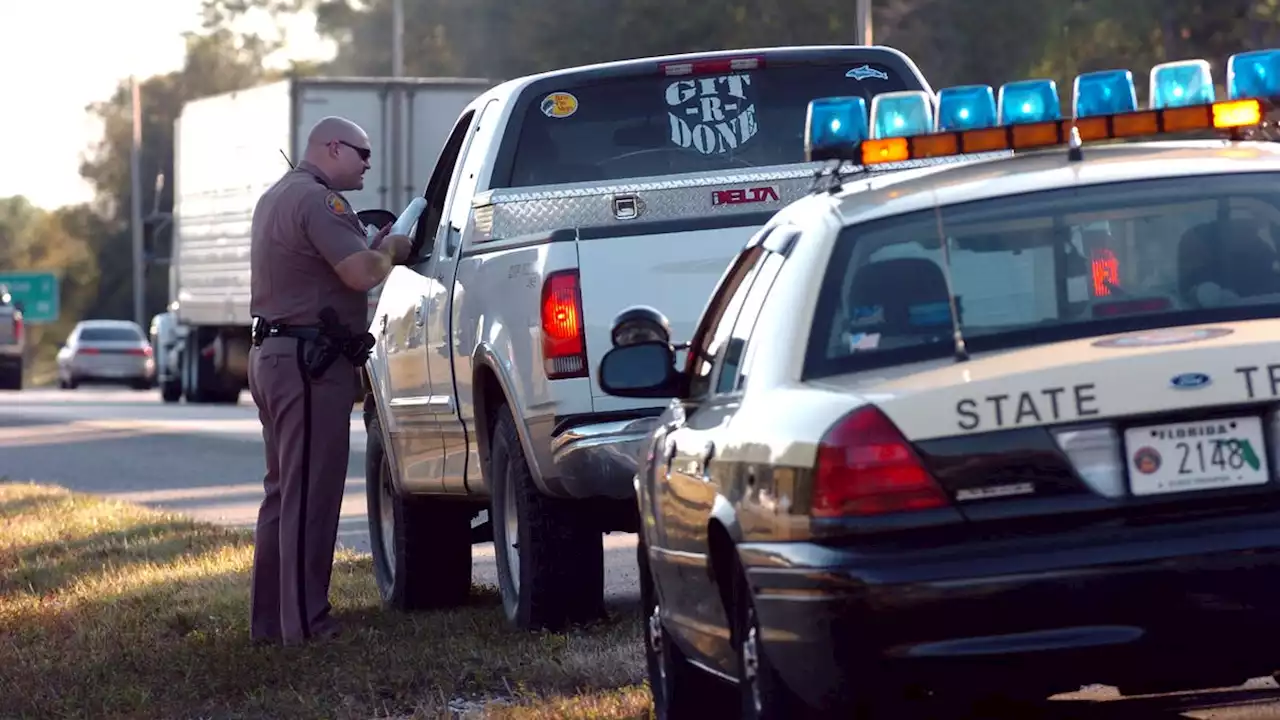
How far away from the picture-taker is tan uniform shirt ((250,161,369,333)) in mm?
9227

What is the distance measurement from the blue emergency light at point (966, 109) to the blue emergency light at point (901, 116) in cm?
23

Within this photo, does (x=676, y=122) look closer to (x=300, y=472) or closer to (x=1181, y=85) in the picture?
(x=300, y=472)

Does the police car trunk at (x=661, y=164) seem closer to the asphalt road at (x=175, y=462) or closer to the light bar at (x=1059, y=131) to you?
the asphalt road at (x=175, y=462)

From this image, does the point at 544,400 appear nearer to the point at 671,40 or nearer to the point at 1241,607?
the point at 1241,607

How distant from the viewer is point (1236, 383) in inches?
199

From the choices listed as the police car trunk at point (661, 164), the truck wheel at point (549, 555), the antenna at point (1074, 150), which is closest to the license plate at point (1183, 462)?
the antenna at point (1074, 150)

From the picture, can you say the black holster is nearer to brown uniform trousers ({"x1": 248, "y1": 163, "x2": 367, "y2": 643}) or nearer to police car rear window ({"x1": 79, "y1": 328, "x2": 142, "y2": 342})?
brown uniform trousers ({"x1": 248, "y1": 163, "x2": 367, "y2": 643})

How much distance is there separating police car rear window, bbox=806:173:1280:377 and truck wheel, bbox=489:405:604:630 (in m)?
3.36

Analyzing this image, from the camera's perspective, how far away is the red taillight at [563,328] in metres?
8.49

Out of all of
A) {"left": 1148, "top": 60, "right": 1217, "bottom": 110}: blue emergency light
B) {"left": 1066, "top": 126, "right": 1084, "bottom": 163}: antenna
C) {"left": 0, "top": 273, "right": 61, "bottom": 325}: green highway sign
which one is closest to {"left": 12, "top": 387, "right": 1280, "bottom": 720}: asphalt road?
{"left": 1066, "top": 126, "right": 1084, "bottom": 163}: antenna

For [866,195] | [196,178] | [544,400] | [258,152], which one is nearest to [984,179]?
[866,195]

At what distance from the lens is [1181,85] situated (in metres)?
6.52

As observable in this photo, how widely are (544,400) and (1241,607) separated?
12.6ft

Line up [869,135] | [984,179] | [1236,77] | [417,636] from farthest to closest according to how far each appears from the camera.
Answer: [417,636]
[869,135]
[1236,77]
[984,179]
